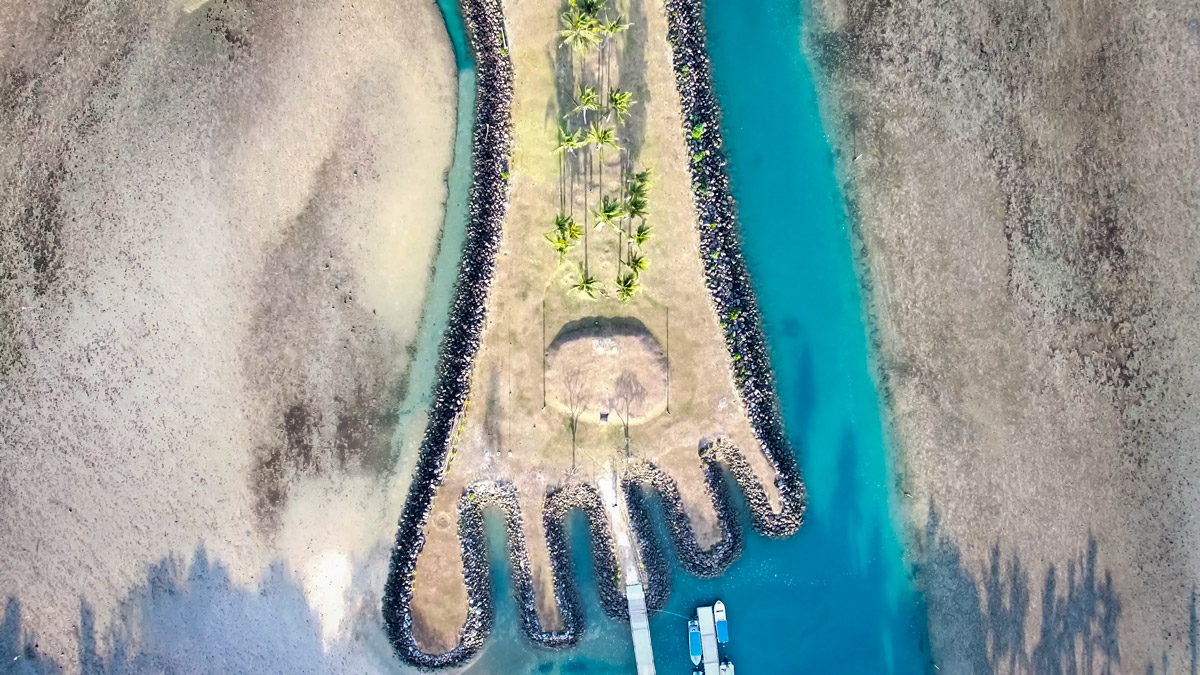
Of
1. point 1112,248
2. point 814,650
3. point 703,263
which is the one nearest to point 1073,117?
point 1112,248

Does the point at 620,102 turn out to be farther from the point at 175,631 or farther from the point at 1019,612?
the point at 175,631

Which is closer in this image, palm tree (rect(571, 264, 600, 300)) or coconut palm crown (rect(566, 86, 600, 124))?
coconut palm crown (rect(566, 86, 600, 124))

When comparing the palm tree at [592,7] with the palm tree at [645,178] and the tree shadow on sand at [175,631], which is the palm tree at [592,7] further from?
the tree shadow on sand at [175,631]

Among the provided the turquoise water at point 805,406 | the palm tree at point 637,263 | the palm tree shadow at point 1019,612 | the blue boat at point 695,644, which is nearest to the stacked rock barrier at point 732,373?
the turquoise water at point 805,406

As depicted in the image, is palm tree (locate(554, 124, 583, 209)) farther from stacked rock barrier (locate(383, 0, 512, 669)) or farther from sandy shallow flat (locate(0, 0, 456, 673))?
sandy shallow flat (locate(0, 0, 456, 673))

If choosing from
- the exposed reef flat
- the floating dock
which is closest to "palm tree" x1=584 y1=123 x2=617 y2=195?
the exposed reef flat

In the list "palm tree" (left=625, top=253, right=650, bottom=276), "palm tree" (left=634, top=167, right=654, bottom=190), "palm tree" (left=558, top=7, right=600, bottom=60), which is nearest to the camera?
"palm tree" (left=558, top=7, right=600, bottom=60)
